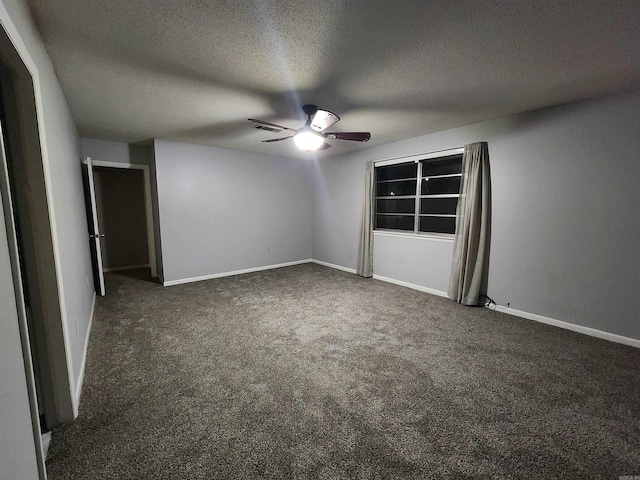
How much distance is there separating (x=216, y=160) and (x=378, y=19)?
397 cm

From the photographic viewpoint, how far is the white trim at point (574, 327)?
8.59 feet

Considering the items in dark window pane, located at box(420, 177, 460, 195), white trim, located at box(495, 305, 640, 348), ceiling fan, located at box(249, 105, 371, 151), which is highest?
ceiling fan, located at box(249, 105, 371, 151)

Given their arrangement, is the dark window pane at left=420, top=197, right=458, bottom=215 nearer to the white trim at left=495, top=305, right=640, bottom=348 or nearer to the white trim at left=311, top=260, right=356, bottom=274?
the white trim at left=495, top=305, right=640, bottom=348

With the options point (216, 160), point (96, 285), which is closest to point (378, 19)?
point (216, 160)

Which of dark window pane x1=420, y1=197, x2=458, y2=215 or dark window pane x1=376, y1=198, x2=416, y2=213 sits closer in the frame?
dark window pane x1=420, y1=197, x2=458, y2=215

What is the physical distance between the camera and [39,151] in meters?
1.50

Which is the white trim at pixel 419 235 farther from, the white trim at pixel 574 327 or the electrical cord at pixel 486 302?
the white trim at pixel 574 327

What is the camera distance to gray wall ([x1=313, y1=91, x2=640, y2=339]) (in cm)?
257

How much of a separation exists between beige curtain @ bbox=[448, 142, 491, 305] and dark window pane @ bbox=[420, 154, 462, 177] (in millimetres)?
364

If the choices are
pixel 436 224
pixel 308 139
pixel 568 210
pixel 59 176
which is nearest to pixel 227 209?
pixel 308 139

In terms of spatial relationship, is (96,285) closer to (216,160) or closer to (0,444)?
(216,160)

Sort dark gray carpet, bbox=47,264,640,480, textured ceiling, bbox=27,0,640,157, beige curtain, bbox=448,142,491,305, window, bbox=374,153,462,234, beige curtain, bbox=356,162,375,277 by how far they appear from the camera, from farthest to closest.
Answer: beige curtain, bbox=356,162,375,277 → window, bbox=374,153,462,234 → beige curtain, bbox=448,142,491,305 → textured ceiling, bbox=27,0,640,157 → dark gray carpet, bbox=47,264,640,480

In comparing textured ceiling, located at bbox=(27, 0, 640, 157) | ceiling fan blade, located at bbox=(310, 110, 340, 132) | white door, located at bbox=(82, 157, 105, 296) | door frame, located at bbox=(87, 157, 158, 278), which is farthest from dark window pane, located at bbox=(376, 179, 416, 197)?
white door, located at bbox=(82, 157, 105, 296)

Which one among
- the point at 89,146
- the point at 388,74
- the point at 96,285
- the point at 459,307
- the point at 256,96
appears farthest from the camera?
the point at 89,146
